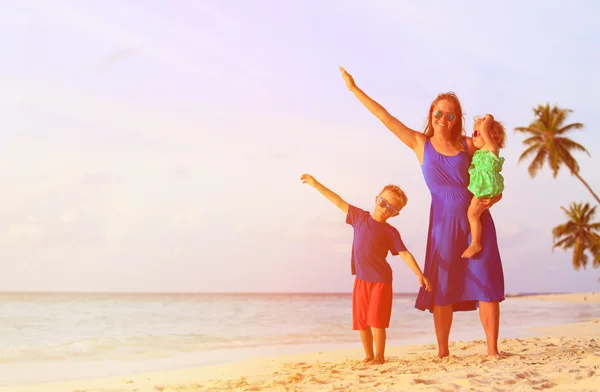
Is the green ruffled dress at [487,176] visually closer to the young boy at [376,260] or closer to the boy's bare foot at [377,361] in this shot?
the young boy at [376,260]

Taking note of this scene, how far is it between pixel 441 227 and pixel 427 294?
59cm

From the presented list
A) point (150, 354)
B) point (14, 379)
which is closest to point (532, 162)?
point (150, 354)

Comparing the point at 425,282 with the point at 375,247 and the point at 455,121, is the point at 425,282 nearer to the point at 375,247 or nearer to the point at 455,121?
the point at 375,247

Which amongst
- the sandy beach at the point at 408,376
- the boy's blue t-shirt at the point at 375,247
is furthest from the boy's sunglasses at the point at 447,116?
the sandy beach at the point at 408,376

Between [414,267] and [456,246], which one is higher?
[456,246]

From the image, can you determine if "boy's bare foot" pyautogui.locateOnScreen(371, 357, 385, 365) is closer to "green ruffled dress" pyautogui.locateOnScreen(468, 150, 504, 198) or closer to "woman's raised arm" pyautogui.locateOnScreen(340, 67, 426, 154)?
"green ruffled dress" pyautogui.locateOnScreen(468, 150, 504, 198)

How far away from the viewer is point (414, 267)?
5.23 metres

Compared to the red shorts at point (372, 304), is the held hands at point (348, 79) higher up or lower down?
higher up

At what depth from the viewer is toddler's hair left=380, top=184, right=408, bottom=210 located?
533 cm

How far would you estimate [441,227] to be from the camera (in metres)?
5.40

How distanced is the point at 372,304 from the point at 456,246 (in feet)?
2.79

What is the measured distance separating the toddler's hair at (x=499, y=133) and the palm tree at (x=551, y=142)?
27.8m

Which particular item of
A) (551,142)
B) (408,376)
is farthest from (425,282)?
(551,142)

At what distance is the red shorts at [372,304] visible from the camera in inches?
208
